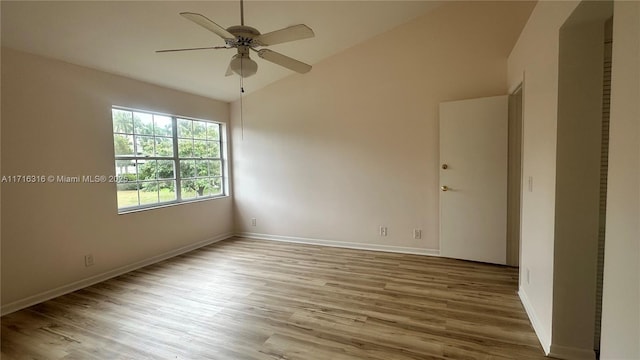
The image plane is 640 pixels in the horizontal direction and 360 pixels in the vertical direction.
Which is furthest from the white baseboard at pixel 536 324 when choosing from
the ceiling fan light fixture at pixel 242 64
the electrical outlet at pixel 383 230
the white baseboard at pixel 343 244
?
the ceiling fan light fixture at pixel 242 64

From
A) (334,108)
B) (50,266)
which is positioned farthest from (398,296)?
(50,266)

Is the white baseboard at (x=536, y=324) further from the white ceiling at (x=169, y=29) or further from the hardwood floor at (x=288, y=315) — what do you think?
the white ceiling at (x=169, y=29)

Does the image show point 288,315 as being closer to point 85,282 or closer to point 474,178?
point 85,282

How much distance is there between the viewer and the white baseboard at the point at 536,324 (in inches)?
76.6

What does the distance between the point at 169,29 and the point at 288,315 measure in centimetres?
288

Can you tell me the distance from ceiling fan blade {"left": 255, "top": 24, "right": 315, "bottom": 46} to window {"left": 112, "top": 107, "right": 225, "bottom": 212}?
8.25 feet

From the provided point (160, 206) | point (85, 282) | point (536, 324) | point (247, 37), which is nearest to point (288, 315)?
point (536, 324)

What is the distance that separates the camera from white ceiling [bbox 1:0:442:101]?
2406 mm

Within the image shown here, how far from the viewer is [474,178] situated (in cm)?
358

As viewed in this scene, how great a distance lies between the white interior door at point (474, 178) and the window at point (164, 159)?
142 inches

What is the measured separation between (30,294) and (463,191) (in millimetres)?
4678

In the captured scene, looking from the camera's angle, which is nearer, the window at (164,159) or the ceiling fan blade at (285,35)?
the ceiling fan blade at (285,35)

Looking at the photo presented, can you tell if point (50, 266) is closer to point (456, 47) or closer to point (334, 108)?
point (334, 108)

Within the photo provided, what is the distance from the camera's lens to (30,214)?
2736 millimetres
